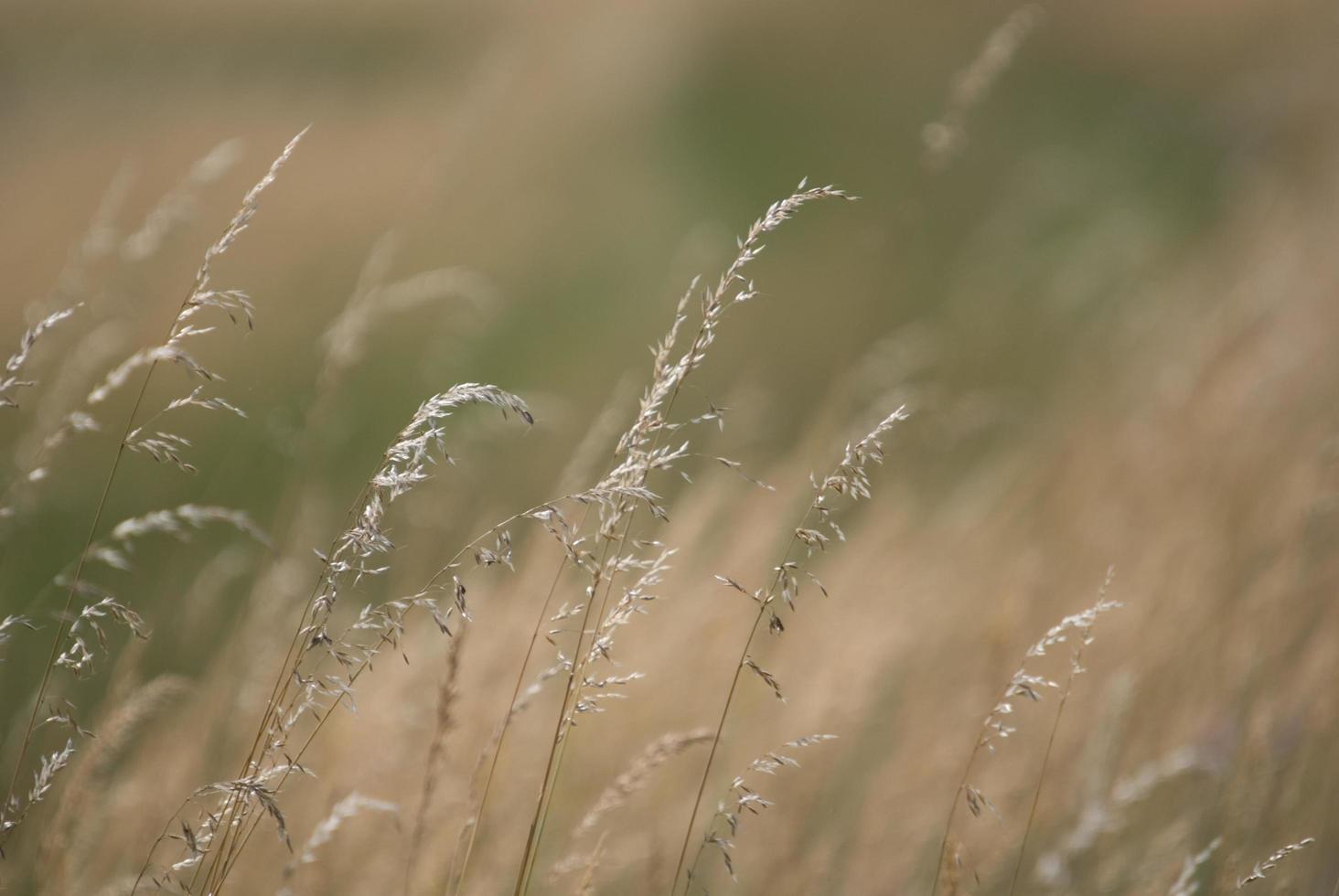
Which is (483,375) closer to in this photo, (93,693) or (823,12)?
(93,693)

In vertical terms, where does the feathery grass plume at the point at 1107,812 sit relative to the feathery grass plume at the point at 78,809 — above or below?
above

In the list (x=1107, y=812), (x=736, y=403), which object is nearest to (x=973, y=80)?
(x=736, y=403)

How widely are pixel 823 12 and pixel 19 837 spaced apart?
13.2 metres

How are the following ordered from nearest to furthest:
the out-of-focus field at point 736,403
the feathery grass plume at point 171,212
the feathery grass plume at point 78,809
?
the feathery grass plume at point 78,809 < the feathery grass plume at point 171,212 < the out-of-focus field at point 736,403

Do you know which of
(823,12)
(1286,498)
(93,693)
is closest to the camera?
(1286,498)

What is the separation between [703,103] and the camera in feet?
39.4

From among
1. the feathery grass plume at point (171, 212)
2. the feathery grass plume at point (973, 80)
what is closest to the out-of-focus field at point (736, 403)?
the feathery grass plume at point (171, 212)

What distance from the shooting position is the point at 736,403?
10.1 feet

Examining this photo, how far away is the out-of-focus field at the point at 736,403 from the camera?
97.2 inches

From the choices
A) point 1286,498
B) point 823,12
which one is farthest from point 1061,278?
point 823,12

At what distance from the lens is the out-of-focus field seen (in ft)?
8.10

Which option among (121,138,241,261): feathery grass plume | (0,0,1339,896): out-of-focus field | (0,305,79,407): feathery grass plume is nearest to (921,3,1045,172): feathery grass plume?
(0,0,1339,896): out-of-focus field

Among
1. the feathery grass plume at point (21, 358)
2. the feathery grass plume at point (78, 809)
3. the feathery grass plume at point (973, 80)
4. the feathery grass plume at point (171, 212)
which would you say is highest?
the feathery grass plume at point (973, 80)

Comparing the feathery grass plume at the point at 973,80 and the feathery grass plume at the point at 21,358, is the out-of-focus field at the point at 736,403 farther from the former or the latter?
the feathery grass plume at the point at 21,358
